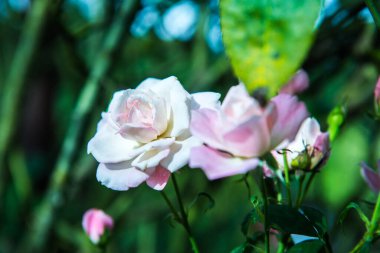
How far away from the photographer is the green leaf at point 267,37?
0.73 ft

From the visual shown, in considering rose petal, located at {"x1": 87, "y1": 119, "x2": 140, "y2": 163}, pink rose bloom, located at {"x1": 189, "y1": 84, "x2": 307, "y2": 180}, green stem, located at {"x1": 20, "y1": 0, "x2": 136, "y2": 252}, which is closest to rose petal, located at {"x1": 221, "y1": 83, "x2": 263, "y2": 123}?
pink rose bloom, located at {"x1": 189, "y1": 84, "x2": 307, "y2": 180}

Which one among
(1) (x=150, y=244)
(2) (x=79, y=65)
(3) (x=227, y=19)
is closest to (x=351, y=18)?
(2) (x=79, y=65)

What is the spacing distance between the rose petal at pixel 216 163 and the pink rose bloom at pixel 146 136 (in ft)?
0.18

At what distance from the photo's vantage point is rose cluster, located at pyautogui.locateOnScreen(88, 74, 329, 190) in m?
0.29

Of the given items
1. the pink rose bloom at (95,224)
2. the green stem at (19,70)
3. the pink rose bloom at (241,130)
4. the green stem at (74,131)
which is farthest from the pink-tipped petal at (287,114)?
the green stem at (19,70)

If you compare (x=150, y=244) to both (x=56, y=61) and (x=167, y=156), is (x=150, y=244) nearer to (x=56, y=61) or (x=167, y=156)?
(x=56, y=61)

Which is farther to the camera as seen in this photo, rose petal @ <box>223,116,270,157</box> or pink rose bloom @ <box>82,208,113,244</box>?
pink rose bloom @ <box>82,208,113,244</box>

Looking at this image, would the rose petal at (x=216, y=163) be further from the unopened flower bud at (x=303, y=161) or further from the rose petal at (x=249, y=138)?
the unopened flower bud at (x=303, y=161)

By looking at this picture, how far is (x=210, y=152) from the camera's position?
31cm

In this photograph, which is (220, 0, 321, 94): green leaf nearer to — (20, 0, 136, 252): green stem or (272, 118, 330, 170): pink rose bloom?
(272, 118, 330, 170): pink rose bloom

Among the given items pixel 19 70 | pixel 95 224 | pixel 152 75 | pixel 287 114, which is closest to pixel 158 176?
pixel 287 114

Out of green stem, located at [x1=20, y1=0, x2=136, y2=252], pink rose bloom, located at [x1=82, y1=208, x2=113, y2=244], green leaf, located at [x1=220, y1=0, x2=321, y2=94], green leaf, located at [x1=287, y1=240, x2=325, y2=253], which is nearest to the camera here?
green leaf, located at [x1=220, y1=0, x2=321, y2=94]

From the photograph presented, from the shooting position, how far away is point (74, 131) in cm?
118

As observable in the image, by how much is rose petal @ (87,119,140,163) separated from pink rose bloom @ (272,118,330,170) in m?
0.11
